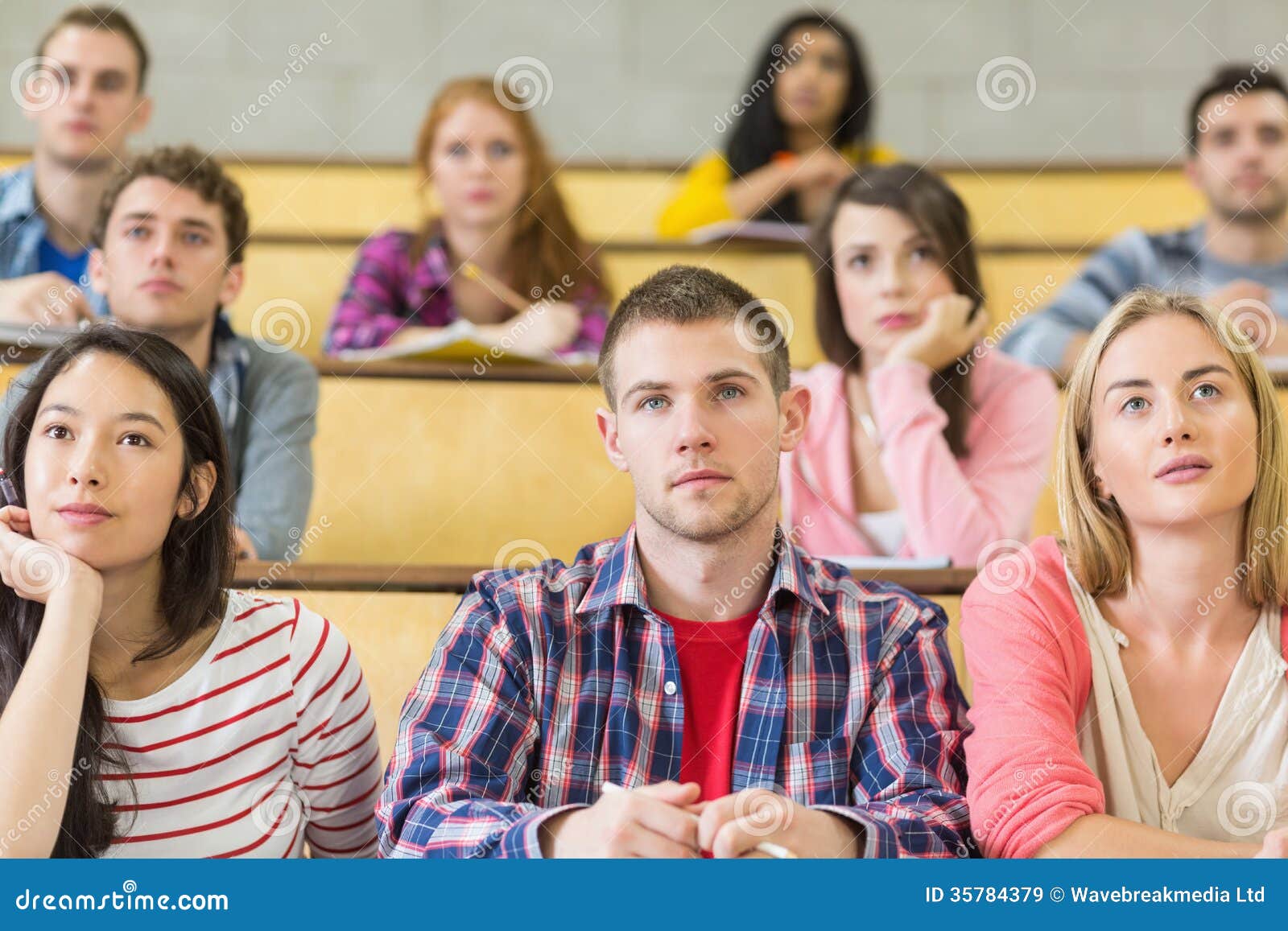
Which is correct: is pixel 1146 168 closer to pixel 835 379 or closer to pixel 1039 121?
pixel 1039 121

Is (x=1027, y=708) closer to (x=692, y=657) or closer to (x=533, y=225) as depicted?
(x=692, y=657)

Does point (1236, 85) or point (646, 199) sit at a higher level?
point (646, 199)

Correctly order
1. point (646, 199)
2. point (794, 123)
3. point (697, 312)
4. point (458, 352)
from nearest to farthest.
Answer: point (697, 312) < point (458, 352) < point (794, 123) < point (646, 199)

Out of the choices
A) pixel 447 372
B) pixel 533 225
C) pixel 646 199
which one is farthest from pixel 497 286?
pixel 646 199

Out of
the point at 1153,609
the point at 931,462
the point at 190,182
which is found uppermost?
the point at 190,182

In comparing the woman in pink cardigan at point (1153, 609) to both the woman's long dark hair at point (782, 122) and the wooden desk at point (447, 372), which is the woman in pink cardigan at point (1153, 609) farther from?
the woman's long dark hair at point (782, 122)

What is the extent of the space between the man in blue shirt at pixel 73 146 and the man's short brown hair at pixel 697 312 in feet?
3.11

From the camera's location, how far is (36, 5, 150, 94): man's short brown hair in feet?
5.48

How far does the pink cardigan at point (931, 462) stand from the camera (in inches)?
52.7

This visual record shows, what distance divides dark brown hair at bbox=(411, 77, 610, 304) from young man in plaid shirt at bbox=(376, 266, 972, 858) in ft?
2.54

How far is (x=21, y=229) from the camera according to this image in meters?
1.67

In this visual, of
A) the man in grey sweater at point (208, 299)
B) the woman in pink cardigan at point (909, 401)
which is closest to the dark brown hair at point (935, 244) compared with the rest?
the woman in pink cardigan at point (909, 401)

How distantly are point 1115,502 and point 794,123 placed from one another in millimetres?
1159

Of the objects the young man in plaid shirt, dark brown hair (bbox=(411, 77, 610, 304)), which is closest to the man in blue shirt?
dark brown hair (bbox=(411, 77, 610, 304))
